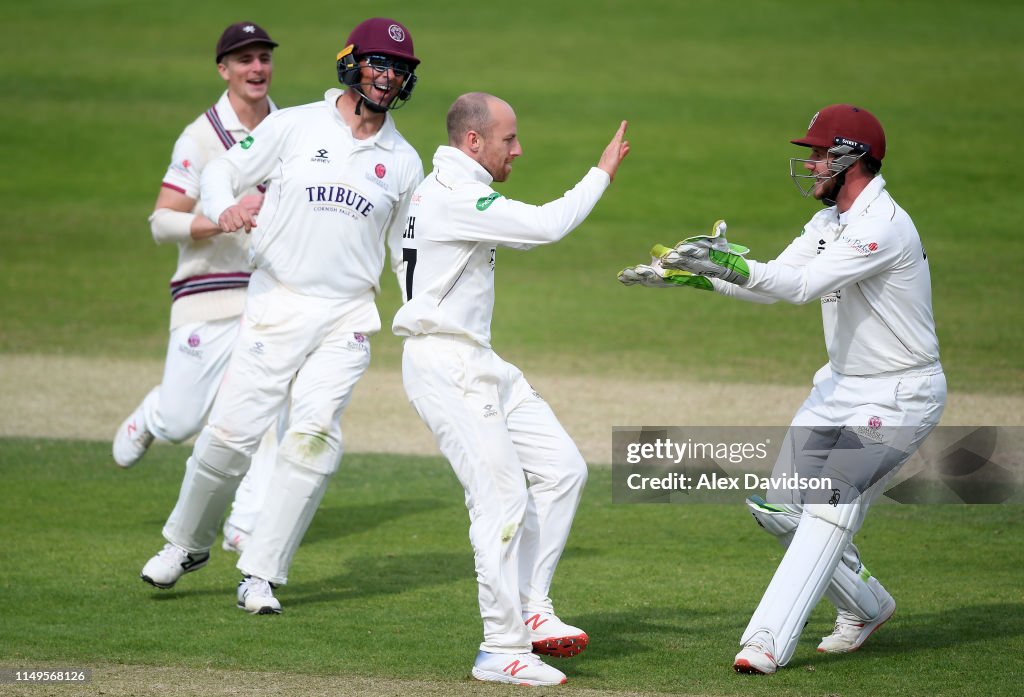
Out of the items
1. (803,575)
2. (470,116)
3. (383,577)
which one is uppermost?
(470,116)

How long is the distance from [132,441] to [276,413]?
6.11 feet

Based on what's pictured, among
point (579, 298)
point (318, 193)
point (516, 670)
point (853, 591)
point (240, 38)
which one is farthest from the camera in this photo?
point (579, 298)

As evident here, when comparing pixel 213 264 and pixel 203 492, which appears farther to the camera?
pixel 213 264

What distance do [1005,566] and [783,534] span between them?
1.88m

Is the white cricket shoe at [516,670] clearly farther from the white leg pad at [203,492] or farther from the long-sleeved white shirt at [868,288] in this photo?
the white leg pad at [203,492]

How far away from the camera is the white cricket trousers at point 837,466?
5.25m

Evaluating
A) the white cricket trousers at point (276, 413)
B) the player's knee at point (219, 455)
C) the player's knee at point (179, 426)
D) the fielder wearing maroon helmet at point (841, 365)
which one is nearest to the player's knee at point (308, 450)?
the white cricket trousers at point (276, 413)

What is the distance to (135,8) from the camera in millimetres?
31938

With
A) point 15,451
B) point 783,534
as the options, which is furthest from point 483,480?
point 15,451

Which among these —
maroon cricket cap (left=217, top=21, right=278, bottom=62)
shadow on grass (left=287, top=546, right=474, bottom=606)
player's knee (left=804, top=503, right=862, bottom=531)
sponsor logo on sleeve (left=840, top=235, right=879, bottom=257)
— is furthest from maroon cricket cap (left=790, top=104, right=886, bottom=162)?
maroon cricket cap (left=217, top=21, right=278, bottom=62)

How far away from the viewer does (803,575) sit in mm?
5266

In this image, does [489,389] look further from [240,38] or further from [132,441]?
[132,441]

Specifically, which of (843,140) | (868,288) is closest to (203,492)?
(868,288)

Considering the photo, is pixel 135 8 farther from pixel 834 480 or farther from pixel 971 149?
pixel 834 480
